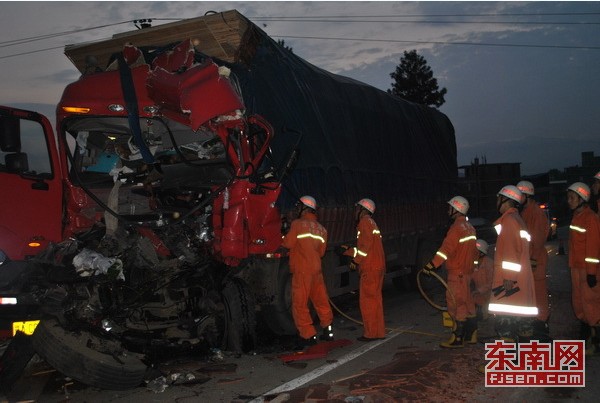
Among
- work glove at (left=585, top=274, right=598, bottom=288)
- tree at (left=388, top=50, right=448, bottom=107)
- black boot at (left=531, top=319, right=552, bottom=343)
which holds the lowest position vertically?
black boot at (left=531, top=319, right=552, bottom=343)

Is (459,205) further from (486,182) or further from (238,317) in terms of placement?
(486,182)

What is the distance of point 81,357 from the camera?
4.98m

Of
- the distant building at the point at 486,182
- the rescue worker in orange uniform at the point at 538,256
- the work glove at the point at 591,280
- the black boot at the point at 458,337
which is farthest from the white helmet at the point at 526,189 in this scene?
the distant building at the point at 486,182

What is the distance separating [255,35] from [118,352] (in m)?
3.92

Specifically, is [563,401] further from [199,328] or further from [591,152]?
[591,152]

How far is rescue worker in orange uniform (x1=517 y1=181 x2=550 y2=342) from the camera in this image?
674 centimetres

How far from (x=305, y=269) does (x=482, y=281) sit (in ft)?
9.05

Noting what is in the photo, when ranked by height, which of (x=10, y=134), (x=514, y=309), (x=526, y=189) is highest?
(x=10, y=134)

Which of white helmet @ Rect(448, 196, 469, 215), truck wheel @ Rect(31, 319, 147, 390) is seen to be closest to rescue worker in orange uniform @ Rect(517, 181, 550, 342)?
white helmet @ Rect(448, 196, 469, 215)

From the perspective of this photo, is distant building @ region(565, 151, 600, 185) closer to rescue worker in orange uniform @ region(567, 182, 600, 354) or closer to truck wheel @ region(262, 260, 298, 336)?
rescue worker in orange uniform @ region(567, 182, 600, 354)

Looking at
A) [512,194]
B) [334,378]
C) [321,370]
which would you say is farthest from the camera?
[512,194]

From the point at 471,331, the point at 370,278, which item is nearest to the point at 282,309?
the point at 370,278

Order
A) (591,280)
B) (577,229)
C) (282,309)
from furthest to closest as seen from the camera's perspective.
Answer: (282,309)
(577,229)
(591,280)

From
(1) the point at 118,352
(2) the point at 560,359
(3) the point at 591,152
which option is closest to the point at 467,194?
(2) the point at 560,359
